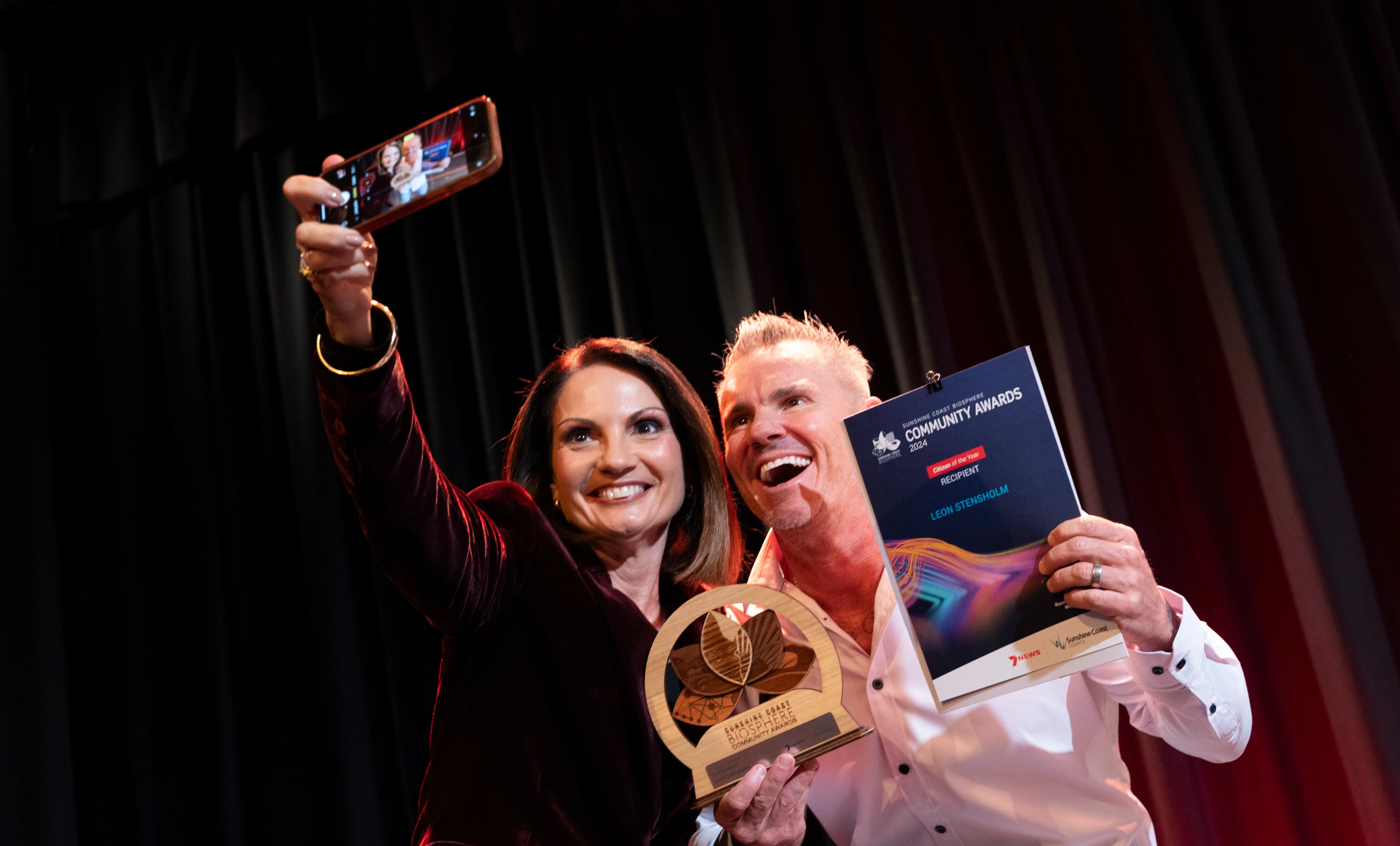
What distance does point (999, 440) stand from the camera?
1348 mm

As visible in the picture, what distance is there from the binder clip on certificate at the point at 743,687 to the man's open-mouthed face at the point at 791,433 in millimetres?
600

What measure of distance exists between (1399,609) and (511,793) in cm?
207

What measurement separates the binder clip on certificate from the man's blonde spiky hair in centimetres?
86

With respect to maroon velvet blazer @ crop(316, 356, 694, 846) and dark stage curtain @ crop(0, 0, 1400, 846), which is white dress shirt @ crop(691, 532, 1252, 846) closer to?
maroon velvet blazer @ crop(316, 356, 694, 846)

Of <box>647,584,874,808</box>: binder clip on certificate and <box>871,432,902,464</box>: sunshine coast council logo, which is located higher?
<box>871,432,902,464</box>: sunshine coast council logo

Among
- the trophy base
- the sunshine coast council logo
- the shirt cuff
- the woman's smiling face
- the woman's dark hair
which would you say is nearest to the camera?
the trophy base

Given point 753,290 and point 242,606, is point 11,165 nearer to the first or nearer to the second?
point 242,606

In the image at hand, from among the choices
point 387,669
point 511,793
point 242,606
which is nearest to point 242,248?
point 242,606

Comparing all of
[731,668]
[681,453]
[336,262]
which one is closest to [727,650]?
[731,668]

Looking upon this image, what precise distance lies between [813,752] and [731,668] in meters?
0.16

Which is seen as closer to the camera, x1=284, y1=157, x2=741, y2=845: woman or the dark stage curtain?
x1=284, y1=157, x2=741, y2=845: woman

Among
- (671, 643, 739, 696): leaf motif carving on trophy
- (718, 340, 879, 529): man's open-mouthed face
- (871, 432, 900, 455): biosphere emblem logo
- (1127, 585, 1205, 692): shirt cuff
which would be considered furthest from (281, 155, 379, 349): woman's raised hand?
(1127, 585, 1205, 692): shirt cuff

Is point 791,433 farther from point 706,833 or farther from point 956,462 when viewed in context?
point 706,833

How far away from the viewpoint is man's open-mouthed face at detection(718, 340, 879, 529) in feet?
6.40
